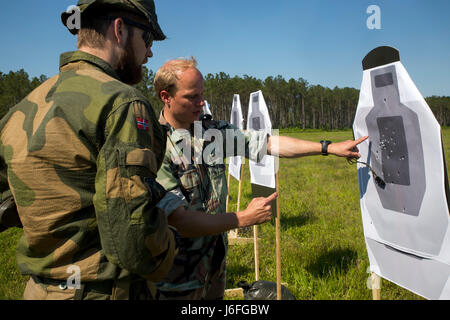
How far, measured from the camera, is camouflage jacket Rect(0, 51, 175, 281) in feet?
3.43

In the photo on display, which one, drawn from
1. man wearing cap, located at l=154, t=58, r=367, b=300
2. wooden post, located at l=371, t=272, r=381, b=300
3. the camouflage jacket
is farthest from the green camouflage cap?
wooden post, located at l=371, t=272, r=381, b=300

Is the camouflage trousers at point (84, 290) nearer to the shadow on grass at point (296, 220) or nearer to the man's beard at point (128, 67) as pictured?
the man's beard at point (128, 67)

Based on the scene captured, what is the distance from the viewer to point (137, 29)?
1.34 meters

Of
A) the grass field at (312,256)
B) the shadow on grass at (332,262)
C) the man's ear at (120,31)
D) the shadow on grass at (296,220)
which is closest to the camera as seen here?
the man's ear at (120,31)

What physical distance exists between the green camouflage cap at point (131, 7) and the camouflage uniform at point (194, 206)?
0.79 m

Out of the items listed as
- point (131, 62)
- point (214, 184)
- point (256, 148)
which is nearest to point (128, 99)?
point (131, 62)

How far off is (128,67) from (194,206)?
0.97 meters

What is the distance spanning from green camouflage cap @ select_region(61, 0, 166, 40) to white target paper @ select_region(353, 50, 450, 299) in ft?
5.65

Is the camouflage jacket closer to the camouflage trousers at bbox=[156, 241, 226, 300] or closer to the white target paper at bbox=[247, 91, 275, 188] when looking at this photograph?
the camouflage trousers at bbox=[156, 241, 226, 300]

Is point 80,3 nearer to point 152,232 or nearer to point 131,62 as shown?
point 131,62

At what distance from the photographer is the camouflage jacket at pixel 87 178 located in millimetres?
1045

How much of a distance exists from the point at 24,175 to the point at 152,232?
1.69 feet

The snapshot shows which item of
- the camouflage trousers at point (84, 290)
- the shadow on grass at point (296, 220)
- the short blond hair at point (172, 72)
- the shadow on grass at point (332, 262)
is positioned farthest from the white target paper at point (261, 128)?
the camouflage trousers at point (84, 290)

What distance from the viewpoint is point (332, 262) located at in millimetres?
3906
